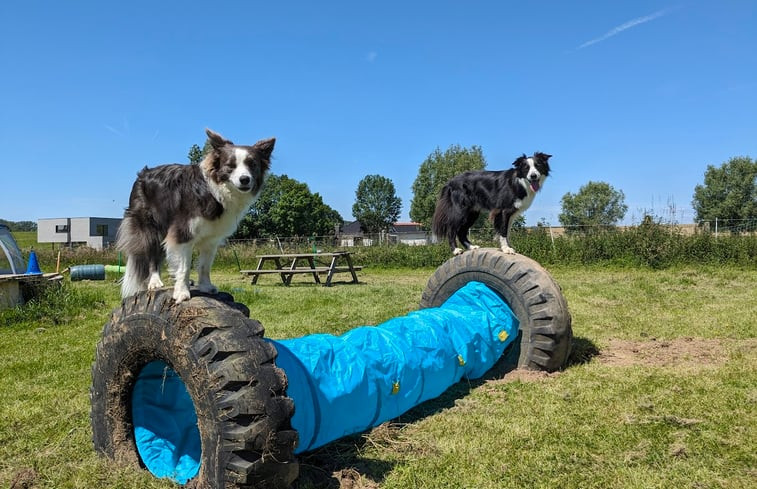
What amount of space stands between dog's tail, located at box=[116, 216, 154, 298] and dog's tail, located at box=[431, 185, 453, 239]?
15.8 feet

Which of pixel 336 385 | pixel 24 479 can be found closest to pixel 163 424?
pixel 24 479

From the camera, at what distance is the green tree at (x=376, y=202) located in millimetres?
78438

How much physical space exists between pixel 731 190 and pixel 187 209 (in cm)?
6596

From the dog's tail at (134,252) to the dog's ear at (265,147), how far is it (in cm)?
92

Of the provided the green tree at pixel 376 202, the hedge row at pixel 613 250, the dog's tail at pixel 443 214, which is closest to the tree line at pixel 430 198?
the green tree at pixel 376 202

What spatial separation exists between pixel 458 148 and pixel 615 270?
3962 centimetres

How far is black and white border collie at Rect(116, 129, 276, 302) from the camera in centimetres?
314

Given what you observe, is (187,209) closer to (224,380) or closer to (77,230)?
(224,380)

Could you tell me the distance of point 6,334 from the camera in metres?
7.30

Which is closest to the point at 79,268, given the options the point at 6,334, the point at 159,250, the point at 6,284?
the point at 6,284

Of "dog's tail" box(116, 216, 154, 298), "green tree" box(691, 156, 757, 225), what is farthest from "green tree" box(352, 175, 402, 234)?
"dog's tail" box(116, 216, 154, 298)

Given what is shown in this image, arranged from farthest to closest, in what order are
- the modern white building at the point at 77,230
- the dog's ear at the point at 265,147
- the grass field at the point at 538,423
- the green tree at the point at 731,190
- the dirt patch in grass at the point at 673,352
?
the modern white building at the point at 77,230 → the green tree at the point at 731,190 → the dirt patch in grass at the point at 673,352 → the dog's ear at the point at 265,147 → the grass field at the point at 538,423

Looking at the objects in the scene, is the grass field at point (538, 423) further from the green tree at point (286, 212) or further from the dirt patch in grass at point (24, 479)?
the green tree at point (286, 212)

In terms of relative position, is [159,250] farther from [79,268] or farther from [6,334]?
[79,268]
